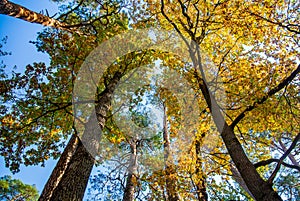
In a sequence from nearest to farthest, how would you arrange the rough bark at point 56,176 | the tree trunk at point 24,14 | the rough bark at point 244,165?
the rough bark at point 244,165 < the tree trunk at point 24,14 < the rough bark at point 56,176

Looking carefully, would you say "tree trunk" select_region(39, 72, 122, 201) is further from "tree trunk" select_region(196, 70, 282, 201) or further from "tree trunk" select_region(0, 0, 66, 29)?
"tree trunk" select_region(196, 70, 282, 201)

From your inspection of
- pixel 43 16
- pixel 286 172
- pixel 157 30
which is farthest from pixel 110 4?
pixel 286 172

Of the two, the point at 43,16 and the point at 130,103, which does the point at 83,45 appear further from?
→ the point at 130,103

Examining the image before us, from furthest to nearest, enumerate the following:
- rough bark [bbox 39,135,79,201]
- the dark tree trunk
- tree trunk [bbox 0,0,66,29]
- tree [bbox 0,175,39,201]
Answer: tree [bbox 0,175,39,201] < rough bark [bbox 39,135,79,201] < tree trunk [bbox 0,0,66,29] < the dark tree trunk

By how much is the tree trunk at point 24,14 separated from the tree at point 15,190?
10.7m

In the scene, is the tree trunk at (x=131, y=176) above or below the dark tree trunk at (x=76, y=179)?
above

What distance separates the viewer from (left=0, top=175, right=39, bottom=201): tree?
1134 cm

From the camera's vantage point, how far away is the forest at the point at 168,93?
14.6ft

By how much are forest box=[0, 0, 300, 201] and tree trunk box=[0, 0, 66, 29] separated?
0.08 feet

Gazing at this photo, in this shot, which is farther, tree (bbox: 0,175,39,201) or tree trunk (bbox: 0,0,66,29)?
tree (bbox: 0,175,39,201)

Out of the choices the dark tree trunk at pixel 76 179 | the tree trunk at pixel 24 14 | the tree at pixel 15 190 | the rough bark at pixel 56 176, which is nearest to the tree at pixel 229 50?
the tree trunk at pixel 24 14

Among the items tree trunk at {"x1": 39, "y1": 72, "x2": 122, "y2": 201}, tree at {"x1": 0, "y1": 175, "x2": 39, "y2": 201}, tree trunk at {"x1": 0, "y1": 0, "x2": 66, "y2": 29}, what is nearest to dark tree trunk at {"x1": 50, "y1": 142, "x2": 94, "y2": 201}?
tree trunk at {"x1": 39, "y1": 72, "x2": 122, "y2": 201}

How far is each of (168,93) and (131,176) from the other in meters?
3.54

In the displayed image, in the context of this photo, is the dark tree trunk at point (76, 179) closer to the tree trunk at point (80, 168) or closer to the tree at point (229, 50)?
the tree trunk at point (80, 168)
